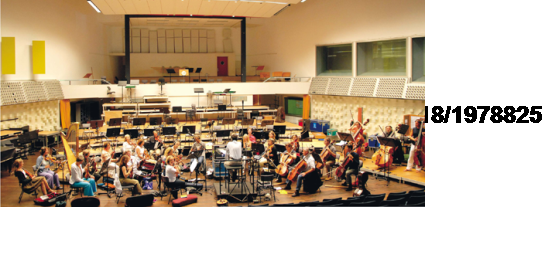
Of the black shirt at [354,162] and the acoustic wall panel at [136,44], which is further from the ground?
the acoustic wall panel at [136,44]

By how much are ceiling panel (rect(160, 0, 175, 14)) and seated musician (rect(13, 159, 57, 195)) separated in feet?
28.2

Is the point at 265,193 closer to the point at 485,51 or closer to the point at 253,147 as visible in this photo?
the point at 253,147

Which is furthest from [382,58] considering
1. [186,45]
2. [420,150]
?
[186,45]

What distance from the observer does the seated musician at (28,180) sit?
25.1ft

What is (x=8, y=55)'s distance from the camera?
12.1 metres

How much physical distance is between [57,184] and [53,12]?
29.0ft

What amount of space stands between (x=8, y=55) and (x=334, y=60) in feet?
38.3

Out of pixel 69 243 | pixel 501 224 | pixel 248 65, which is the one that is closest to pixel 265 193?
pixel 69 243

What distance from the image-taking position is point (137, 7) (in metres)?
15.4

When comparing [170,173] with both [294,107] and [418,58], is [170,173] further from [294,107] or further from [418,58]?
[294,107]

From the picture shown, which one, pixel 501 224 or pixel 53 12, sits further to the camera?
pixel 53 12

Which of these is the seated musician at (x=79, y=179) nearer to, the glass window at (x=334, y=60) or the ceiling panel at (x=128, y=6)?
the ceiling panel at (x=128, y=6)

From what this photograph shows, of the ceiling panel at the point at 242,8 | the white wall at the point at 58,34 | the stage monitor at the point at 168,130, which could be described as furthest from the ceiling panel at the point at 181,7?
the stage monitor at the point at 168,130

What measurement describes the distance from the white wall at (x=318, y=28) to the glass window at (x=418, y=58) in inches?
15.3
